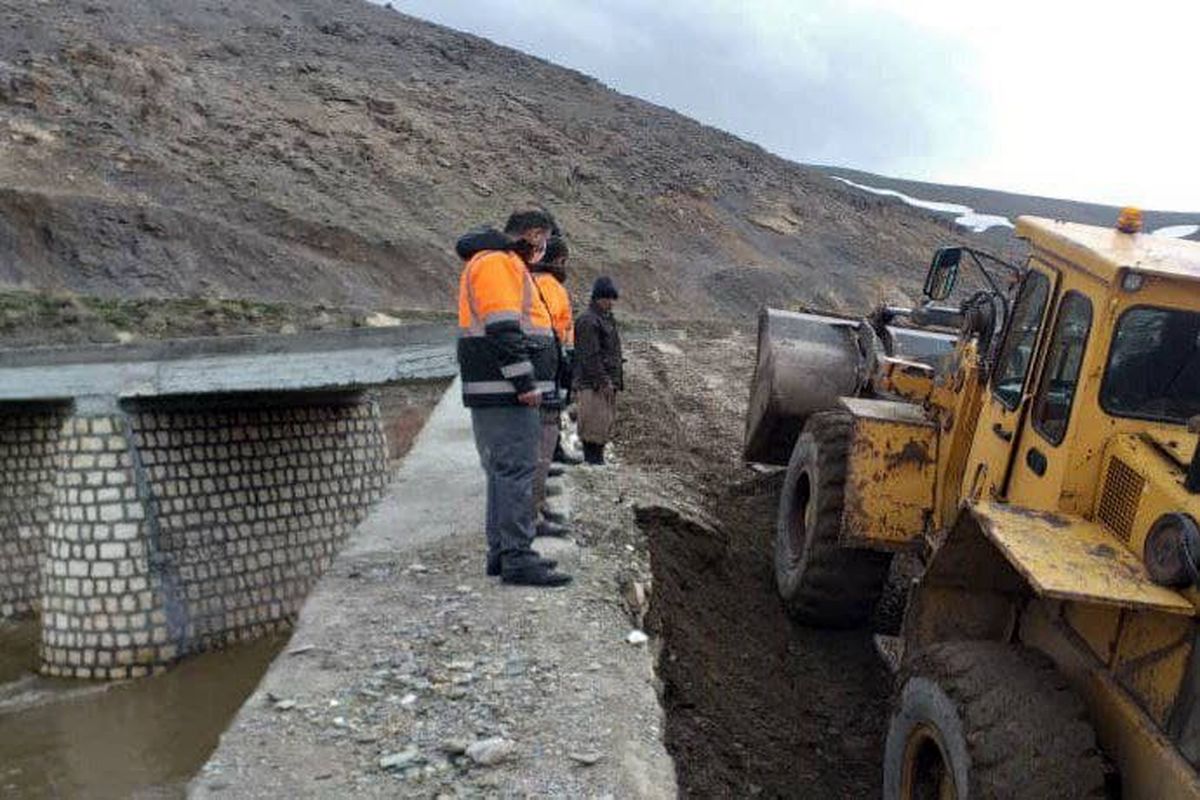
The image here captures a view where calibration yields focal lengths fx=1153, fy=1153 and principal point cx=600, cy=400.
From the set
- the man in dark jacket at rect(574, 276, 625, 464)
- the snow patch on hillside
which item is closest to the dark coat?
the man in dark jacket at rect(574, 276, 625, 464)

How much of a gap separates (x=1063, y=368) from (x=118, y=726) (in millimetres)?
9741

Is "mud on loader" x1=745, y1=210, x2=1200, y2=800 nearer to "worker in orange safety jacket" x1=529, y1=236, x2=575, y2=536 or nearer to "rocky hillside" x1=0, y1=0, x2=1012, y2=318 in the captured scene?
"worker in orange safety jacket" x1=529, y1=236, x2=575, y2=536

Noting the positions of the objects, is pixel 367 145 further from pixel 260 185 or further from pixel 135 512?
pixel 135 512

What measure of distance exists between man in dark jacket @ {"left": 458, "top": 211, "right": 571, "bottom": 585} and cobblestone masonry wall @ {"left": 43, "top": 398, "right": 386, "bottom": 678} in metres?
7.18

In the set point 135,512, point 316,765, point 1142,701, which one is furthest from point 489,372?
point 135,512

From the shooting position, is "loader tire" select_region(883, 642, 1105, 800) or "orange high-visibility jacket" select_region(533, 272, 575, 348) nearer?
"loader tire" select_region(883, 642, 1105, 800)

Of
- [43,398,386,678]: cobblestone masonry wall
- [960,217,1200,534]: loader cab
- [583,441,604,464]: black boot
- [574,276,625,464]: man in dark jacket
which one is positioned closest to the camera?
[960,217,1200,534]: loader cab

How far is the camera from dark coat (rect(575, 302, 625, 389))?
7.57 meters

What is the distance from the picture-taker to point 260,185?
977 inches

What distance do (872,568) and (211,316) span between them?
16065mm

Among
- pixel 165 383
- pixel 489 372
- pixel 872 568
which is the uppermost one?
pixel 489 372

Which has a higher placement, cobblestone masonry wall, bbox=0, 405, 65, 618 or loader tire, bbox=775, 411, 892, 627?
loader tire, bbox=775, 411, 892, 627

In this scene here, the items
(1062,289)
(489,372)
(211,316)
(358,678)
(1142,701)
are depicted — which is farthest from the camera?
(211,316)

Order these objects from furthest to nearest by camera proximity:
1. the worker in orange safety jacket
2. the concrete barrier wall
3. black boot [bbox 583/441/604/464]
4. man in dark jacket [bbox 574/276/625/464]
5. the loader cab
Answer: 1. the concrete barrier wall
2. black boot [bbox 583/441/604/464]
3. man in dark jacket [bbox 574/276/625/464]
4. the worker in orange safety jacket
5. the loader cab
